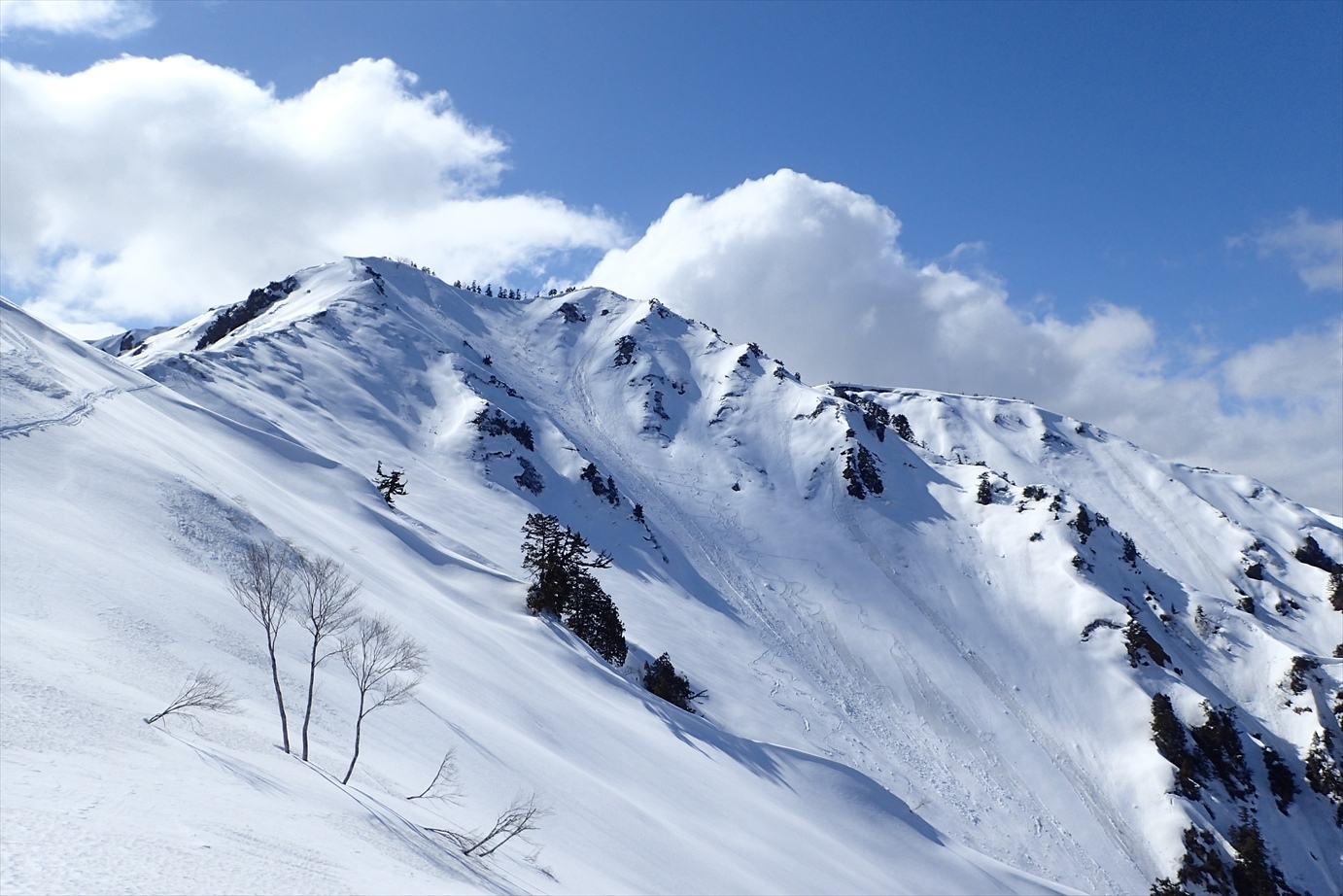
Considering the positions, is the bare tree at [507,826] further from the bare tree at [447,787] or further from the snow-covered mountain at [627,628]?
the bare tree at [447,787]

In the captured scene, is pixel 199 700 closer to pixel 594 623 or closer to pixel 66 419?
pixel 66 419

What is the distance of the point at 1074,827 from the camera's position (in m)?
61.4

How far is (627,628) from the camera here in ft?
210

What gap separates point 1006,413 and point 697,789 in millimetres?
172743

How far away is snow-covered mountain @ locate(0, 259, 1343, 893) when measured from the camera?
16.2m

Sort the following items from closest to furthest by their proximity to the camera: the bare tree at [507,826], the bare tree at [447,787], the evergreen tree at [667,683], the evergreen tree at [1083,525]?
the bare tree at [507,826] < the bare tree at [447,787] < the evergreen tree at [667,683] < the evergreen tree at [1083,525]

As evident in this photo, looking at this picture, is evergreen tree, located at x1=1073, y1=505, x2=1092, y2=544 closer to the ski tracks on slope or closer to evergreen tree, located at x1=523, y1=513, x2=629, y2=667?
evergreen tree, located at x1=523, y1=513, x2=629, y2=667

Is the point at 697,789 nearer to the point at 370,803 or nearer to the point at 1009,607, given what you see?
the point at 370,803

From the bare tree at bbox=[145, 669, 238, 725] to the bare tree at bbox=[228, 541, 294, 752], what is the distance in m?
1.20

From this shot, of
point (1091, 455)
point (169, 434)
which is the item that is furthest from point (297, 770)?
point (1091, 455)

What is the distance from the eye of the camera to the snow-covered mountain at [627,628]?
53.2 feet

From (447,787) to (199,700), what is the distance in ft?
26.7

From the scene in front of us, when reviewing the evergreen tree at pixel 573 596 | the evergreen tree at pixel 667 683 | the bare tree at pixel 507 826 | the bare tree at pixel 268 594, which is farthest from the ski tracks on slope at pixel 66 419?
the evergreen tree at pixel 667 683

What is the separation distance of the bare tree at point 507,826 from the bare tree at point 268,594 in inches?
211
